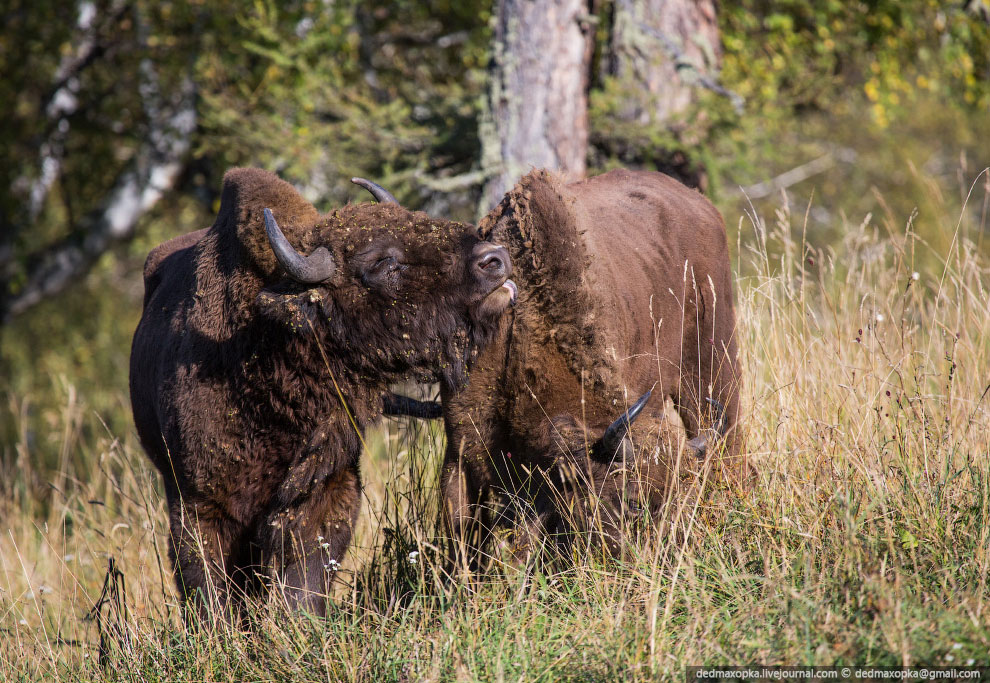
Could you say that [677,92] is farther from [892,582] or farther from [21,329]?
[21,329]

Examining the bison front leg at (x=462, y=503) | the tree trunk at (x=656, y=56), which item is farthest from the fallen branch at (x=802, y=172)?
the bison front leg at (x=462, y=503)

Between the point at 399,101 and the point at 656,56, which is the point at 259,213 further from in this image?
the point at 656,56

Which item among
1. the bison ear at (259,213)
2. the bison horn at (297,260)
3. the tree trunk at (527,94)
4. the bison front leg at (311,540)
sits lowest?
the bison front leg at (311,540)

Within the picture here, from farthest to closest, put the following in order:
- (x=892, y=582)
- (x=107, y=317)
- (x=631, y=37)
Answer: (x=107, y=317), (x=631, y=37), (x=892, y=582)

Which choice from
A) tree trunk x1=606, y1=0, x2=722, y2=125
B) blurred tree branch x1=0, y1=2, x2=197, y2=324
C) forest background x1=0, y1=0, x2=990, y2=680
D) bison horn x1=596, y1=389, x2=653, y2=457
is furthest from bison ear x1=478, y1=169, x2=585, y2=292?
blurred tree branch x1=0, y1=2, x2=197, y2=324

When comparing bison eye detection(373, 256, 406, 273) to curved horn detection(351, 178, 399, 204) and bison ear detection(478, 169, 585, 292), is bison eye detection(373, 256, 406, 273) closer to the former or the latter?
curved horn detection(351, 178, 399, 204)

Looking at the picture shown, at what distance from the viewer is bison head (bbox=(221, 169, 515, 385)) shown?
151 inches

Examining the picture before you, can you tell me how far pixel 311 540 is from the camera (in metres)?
3.94

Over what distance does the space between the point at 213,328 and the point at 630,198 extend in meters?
2.52

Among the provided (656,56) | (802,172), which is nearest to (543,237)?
(656,56)

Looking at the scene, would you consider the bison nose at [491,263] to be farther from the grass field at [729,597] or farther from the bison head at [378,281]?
the grass field at [729,597]

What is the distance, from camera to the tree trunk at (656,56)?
7.34 meters

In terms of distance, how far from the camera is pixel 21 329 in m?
17.0

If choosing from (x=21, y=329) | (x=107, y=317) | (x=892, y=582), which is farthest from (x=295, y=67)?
(x=21, y=329)
